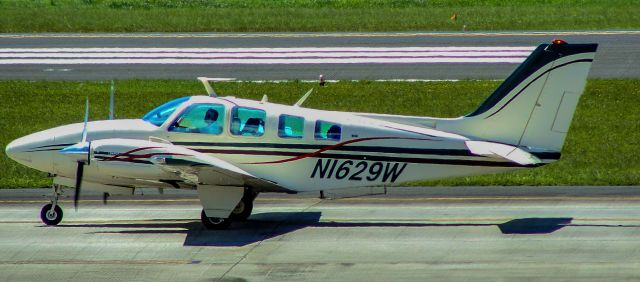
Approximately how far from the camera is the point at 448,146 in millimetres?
20250

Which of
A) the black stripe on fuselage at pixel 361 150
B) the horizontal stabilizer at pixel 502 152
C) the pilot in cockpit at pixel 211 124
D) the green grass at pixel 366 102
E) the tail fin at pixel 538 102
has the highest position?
the tail fin at pixel 538 102

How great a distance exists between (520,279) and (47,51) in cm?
2762

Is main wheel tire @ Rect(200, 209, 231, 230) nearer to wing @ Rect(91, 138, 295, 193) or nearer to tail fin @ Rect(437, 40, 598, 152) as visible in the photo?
wing @ Rect(91, 138, 295, 193)

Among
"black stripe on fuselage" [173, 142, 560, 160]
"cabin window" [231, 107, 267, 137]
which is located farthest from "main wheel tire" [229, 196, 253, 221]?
"cabin window" [231, 107, 267, 137]

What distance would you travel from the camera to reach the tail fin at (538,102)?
65.3 feet

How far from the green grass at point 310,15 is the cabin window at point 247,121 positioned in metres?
23.9

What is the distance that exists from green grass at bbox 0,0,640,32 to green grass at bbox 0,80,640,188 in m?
9.32

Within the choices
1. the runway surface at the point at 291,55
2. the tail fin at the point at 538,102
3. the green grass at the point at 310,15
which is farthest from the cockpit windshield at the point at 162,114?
the green grass at the point at 310,15

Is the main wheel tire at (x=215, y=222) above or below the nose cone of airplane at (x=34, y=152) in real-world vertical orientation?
below

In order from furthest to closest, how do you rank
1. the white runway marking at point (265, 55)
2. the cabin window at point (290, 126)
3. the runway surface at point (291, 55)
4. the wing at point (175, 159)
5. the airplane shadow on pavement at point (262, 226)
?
the white runway marking at point (265, 55)
the runway surface at point (291, 55)
the cabin window at point (290, 126)
the airplane shadow on pavement at point (262, 226)
the wing at point (175, 159)

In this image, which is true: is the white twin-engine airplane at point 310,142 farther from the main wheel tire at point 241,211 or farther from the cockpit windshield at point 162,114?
the main wheel tire at point 241,211

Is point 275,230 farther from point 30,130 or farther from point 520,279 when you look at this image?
point 30,130

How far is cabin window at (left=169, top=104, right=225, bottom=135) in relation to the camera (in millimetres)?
20547

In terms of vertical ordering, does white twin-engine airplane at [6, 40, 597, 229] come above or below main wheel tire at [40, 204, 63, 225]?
above
